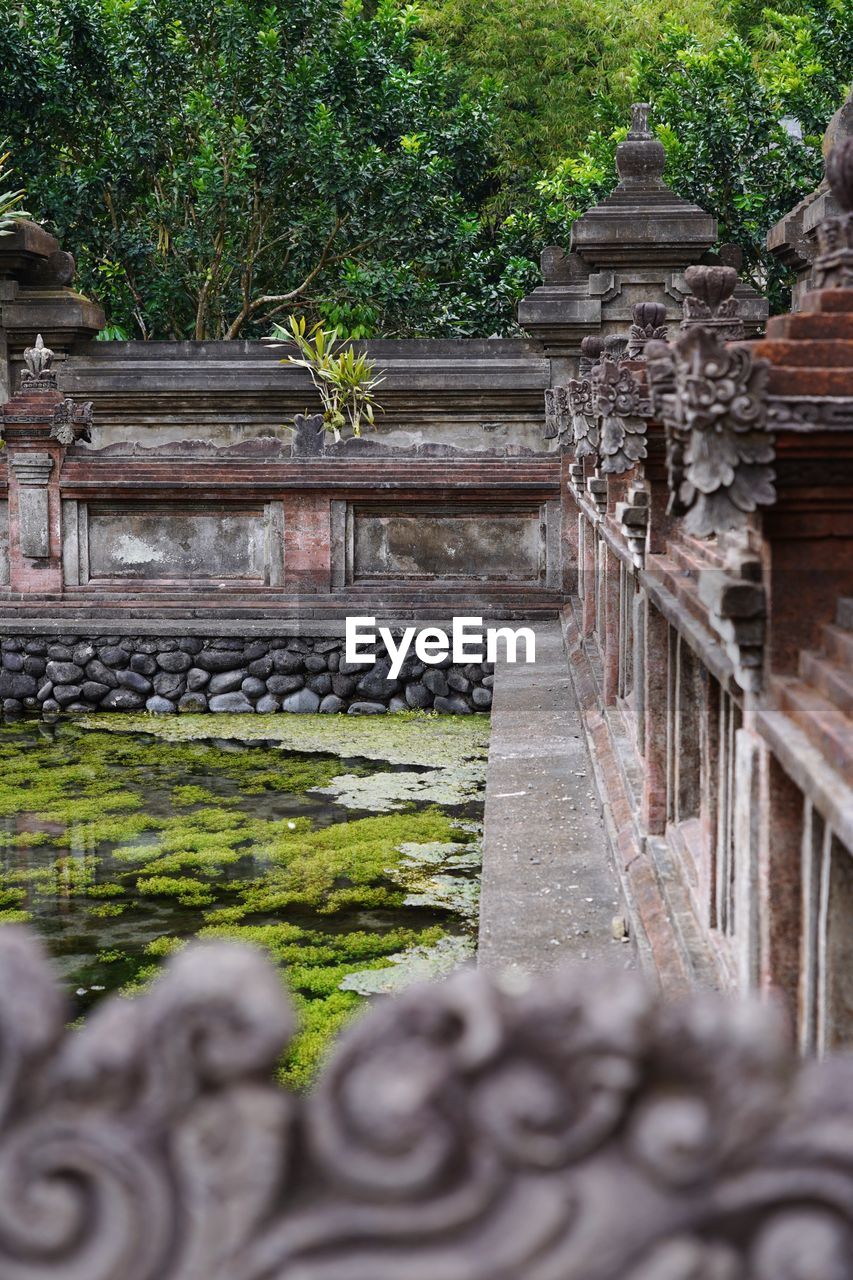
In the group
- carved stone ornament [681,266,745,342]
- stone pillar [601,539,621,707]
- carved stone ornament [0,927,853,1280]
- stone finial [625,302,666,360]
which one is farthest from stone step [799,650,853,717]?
stone finial [625,302,666,360]

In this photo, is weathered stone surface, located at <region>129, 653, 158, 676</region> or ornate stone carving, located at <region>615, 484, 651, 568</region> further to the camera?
weathered stone surface, located at <region>129, 653, 158, 676</region>

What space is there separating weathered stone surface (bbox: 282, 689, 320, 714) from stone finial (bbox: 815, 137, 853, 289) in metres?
8.70

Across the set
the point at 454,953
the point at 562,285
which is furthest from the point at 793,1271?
the point at 562,285

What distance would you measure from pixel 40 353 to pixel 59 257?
2350 mm

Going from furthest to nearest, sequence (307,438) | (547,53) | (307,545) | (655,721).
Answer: (547,53), (307,438), (307,545), (655,721)

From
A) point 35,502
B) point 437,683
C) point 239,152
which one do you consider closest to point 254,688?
point 437,683

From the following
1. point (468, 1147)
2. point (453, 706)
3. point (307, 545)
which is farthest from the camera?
point (307, 545)

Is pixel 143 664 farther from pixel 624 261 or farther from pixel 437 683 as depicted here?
pixel 624 261

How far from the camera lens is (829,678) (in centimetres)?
269

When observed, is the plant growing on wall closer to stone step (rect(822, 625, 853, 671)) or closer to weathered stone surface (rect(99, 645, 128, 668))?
weathered stone surface (rect(99, 645, 128, 668))

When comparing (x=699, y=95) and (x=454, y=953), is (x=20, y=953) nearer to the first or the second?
(x=454, y=953)

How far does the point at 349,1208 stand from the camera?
4.01 feet

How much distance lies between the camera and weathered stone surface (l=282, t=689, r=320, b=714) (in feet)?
37.4

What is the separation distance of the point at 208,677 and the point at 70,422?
7.03 feet
